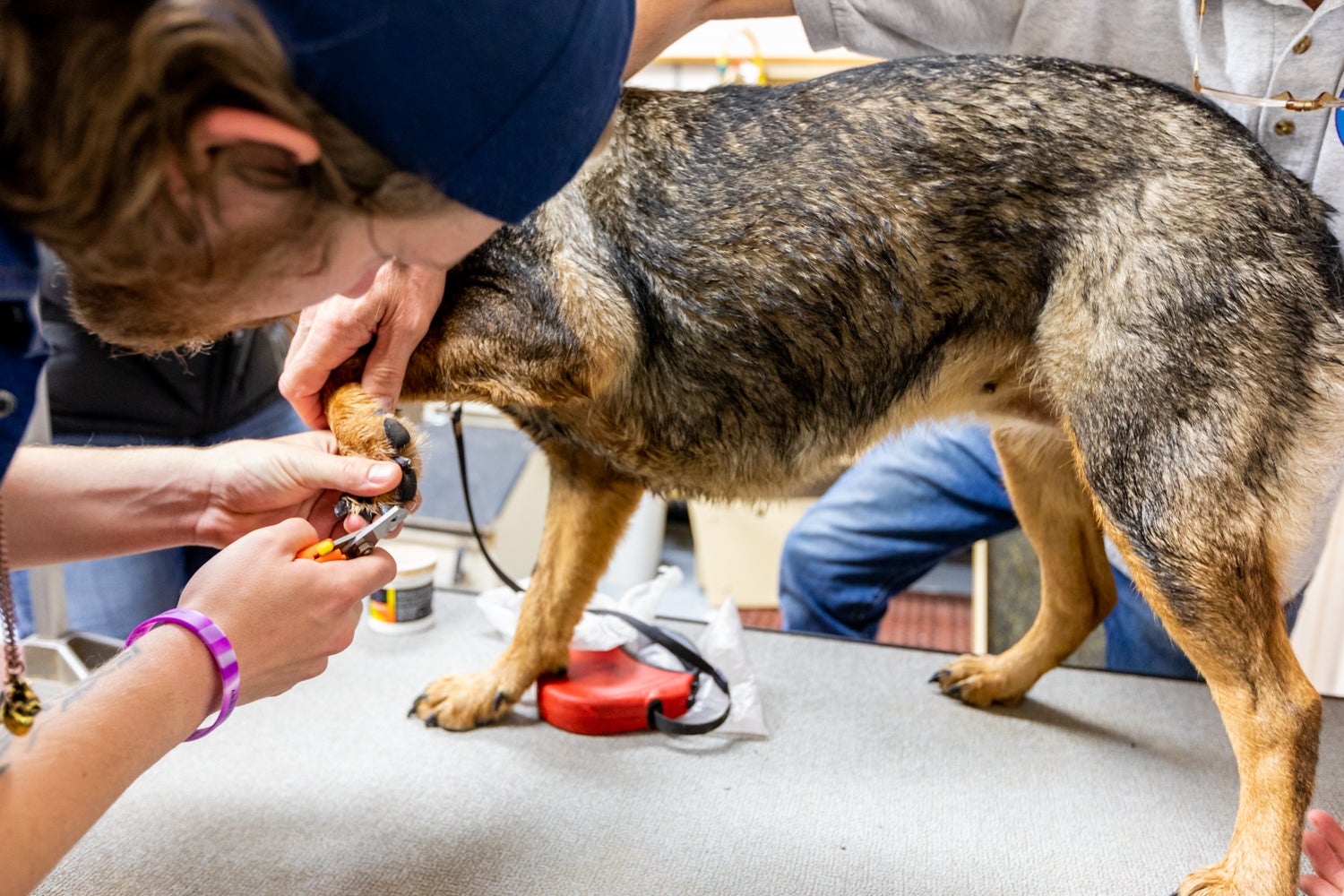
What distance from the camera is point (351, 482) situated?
98 cm

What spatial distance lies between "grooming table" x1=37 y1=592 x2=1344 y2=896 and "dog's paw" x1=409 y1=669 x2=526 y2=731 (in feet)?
0.07

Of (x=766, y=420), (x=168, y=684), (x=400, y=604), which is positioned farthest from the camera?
(x=400, y=604)

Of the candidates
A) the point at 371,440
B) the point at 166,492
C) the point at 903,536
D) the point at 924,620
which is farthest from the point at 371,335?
the point at 924,620

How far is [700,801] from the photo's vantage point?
125cm

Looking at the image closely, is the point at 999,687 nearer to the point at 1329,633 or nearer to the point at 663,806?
→ the point at 663,806

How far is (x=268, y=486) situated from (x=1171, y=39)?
1.36 meters

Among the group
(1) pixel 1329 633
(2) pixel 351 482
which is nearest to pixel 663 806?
(2) pixel 351 482

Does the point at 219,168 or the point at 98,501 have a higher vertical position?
the point at 219,168

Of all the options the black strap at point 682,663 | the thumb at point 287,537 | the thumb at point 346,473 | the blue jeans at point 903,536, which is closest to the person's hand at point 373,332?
the thumb at point 346,473

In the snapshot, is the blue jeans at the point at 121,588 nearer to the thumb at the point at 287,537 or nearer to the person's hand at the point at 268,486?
the person's hand at the point at 268,486

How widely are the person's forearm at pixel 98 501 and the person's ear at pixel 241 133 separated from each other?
0.69 m

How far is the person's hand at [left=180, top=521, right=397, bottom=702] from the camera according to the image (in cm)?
81

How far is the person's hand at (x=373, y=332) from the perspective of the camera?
1.09 meters

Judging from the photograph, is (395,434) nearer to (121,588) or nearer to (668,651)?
(668,651)
